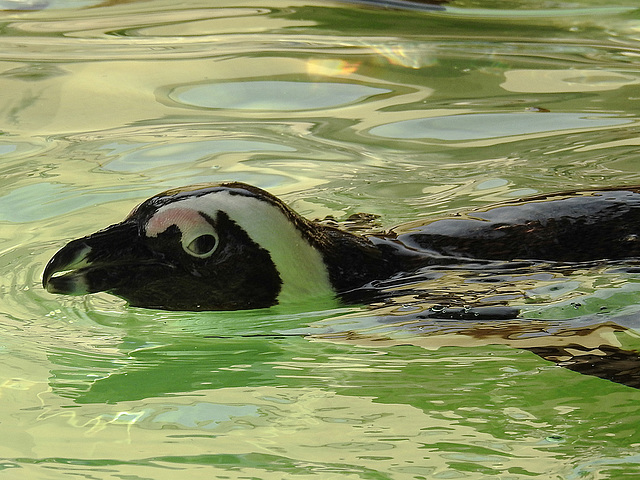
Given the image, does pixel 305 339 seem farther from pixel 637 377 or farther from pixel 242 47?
pixel 242 47

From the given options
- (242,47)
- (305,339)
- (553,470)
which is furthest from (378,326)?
(242,47)

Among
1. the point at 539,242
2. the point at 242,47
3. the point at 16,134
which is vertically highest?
the point at 242,47

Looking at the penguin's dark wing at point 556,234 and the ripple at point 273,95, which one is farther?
the ripple at point 273,95

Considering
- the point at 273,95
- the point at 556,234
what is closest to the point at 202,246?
the point at 556,234

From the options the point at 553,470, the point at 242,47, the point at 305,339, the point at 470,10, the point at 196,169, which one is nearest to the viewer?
the point at 553,470

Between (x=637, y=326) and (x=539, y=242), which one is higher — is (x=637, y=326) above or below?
below

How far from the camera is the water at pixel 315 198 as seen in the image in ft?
7.73

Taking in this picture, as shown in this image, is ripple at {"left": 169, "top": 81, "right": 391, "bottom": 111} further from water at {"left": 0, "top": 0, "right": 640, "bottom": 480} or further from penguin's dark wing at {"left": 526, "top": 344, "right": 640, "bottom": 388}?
penguin's dark wing at {"left": 526, "top": 344, "right": 640, "bottom": 388}

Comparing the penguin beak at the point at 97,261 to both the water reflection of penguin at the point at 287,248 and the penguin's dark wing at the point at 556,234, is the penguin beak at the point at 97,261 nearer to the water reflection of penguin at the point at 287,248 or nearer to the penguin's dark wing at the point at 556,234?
the water reflection of penguin at the point at 287,248

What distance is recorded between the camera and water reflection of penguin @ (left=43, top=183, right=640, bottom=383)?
293cm

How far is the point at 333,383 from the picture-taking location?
8.83ft

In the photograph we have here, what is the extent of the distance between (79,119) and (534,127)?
251cm

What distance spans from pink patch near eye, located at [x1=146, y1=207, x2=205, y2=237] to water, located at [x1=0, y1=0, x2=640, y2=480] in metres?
0.38

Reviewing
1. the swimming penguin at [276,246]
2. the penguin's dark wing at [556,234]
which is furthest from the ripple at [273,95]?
the penguin's dark wing at [556,234]
